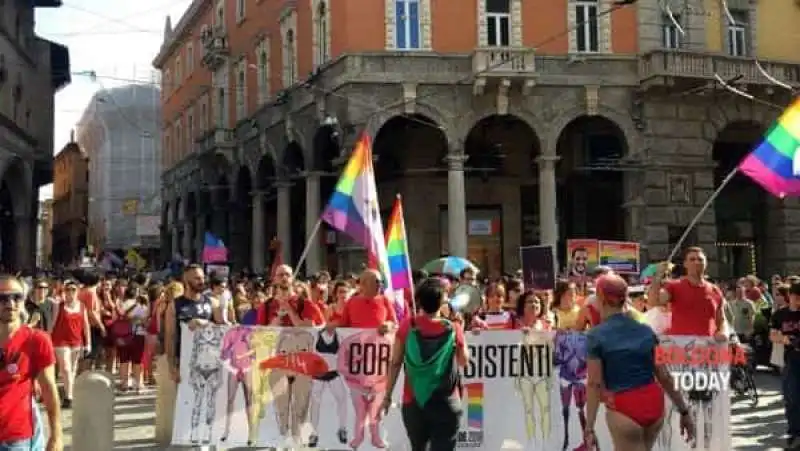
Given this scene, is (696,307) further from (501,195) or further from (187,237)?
(187,237)

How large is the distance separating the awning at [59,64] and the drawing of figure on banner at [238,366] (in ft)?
136

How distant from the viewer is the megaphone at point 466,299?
11.3 metres

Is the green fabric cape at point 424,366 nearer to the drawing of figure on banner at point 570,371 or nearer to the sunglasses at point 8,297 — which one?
the drawing of figure on banner at point 570,371

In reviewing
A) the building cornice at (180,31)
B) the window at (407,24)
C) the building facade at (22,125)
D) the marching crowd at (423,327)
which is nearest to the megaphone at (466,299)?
the marching crowd at (423,327)

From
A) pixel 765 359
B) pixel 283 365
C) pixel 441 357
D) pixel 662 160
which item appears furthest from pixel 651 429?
pixel 662 160

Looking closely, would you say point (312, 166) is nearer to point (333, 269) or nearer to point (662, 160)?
point (333, 269)

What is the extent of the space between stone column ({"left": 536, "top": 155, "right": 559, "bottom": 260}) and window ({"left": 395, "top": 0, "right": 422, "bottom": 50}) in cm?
484

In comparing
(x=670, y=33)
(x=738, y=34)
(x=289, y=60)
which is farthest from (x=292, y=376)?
(x=738, y=34)

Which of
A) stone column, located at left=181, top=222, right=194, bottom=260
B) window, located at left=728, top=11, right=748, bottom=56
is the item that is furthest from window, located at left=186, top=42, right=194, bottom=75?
window, located at left=728, top=11, right=748, bottom=56

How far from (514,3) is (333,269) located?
33.8 ft

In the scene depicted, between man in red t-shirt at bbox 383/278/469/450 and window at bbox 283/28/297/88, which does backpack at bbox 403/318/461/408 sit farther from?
window at bbox 283/28/297/88

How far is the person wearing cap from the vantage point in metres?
5.99

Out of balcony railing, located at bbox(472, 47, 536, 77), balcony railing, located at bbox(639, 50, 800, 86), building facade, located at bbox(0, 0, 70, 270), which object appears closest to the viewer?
balcony railing, located at bbox(472, 47, 536, 77)

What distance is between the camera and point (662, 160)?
→ 2806cm
